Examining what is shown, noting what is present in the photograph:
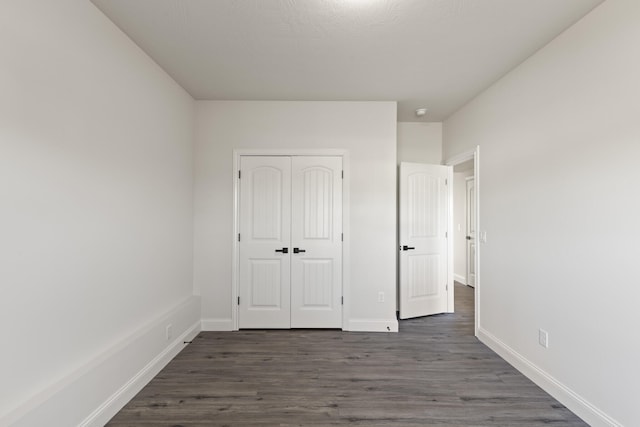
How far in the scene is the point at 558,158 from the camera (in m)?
2.04

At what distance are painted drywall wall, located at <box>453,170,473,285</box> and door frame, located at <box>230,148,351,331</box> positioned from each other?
328 cm

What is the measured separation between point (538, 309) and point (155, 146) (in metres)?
3.52

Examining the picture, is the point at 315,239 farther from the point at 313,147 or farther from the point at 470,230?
the point at 470,230

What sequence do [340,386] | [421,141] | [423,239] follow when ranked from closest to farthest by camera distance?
1. [340,386]
2. [423,239]
3. [421,141]

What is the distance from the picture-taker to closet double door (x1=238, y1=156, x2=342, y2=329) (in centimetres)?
319

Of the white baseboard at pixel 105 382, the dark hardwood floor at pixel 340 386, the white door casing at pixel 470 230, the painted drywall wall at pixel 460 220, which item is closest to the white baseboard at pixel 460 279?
the painted drywall wall at pixel 460 220

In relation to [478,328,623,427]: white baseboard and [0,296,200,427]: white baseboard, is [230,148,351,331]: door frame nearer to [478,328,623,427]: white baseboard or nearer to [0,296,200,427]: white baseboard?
[0,296,200,427]: white baseboard

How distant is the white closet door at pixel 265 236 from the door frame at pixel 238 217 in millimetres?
47

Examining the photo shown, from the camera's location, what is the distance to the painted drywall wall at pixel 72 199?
4.25ft

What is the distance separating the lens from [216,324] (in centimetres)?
316

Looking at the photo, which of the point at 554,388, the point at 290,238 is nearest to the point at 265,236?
the point at 290,238

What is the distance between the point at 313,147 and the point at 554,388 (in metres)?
3.01

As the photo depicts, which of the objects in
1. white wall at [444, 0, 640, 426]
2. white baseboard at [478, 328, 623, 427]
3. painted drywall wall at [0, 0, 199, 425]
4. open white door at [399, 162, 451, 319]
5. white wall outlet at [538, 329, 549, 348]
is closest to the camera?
painted drywall wall at [0, 0, 199, 425]

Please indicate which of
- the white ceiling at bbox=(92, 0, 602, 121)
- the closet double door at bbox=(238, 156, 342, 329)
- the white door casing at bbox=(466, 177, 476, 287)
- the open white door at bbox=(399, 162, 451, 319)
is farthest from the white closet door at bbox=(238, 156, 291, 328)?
the white door casing at bbox=(466, 177, 476, 287)
